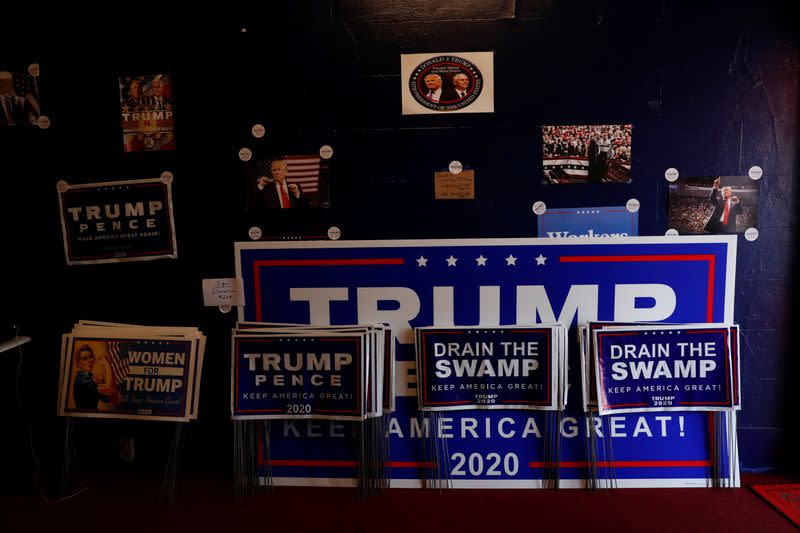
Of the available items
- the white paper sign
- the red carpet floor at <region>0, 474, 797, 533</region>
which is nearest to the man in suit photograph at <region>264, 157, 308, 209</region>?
the white paper sign

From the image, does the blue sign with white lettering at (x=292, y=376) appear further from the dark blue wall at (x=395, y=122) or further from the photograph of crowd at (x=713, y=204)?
the photograph of crowd at (x=713, y=204)

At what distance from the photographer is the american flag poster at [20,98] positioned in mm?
2117

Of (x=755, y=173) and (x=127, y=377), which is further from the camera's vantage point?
(x=127, y=377)

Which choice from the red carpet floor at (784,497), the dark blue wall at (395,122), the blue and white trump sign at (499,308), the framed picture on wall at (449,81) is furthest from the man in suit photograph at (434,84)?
the red carpet floor at (784,497)

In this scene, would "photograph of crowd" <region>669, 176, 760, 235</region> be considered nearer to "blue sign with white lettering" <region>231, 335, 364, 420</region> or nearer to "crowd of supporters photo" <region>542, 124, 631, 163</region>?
"crowd of supporters photo" <region>542, 124, 631, 163</region>

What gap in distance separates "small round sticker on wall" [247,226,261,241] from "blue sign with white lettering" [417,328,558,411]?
840mm

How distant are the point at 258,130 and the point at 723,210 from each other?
2.02 m

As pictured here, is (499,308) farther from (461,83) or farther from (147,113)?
(147,113)

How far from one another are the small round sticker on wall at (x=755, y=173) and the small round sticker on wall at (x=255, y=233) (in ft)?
6.97

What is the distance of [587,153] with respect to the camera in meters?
2.05

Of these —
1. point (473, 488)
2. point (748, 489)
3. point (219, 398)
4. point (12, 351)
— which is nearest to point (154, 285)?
point (219, 398)

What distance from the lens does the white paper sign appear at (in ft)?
7.07

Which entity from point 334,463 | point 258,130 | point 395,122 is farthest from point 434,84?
point 334,463

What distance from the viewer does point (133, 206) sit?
2148mm
